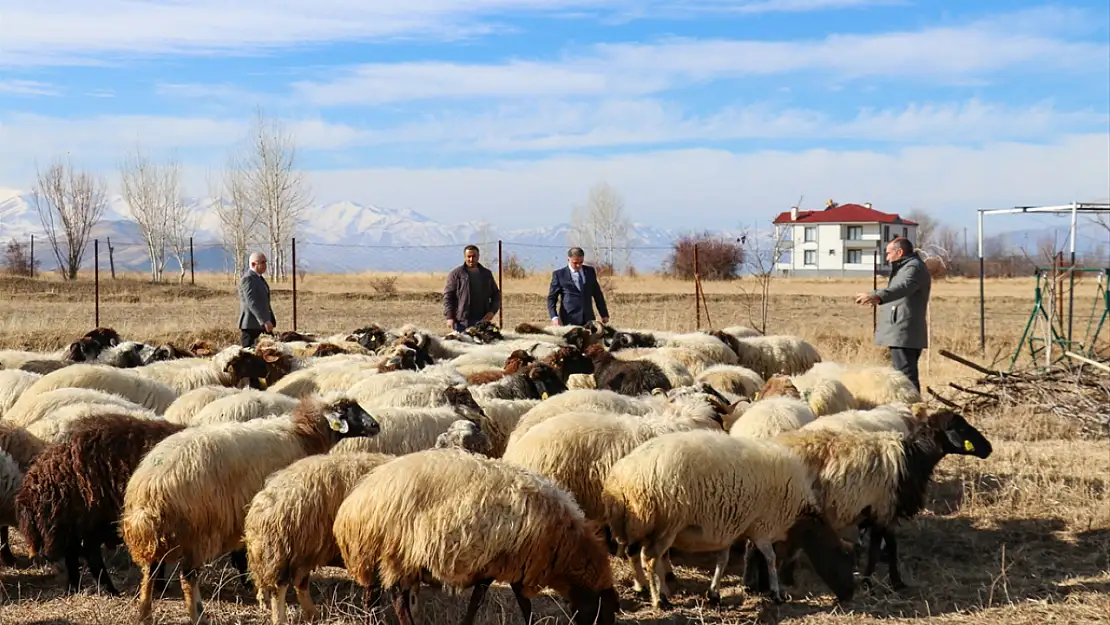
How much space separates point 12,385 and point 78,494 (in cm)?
326

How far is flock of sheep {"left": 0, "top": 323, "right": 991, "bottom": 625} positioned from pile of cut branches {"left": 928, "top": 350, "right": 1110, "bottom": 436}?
3.26 meters

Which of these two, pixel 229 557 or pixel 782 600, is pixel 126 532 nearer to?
pixel 229 557

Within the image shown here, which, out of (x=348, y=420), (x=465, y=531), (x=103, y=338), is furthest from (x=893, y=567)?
(x=103, y=338)

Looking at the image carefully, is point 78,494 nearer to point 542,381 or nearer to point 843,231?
point 542,381

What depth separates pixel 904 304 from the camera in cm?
1034

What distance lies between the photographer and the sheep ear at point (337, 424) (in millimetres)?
6688

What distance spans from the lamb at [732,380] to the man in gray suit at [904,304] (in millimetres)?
1336

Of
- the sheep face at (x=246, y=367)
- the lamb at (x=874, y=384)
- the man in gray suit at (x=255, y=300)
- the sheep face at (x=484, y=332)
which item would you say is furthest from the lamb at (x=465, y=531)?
the sheep face at (x=484, y=332)

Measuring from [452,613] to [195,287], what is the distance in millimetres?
30136

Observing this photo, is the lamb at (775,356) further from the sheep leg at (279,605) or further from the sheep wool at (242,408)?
the sheep leg at (279,605)

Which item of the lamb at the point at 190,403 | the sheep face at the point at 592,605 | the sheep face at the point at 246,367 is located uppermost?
the sheep face at the point at 246,367

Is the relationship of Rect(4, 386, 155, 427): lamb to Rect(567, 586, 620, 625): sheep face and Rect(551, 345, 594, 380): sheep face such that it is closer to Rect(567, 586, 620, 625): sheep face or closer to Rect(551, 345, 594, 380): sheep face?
Rect(551, 345, 594, 380): sheep face

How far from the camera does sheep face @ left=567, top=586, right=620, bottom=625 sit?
18.2 ft

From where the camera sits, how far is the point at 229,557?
7.08 m
